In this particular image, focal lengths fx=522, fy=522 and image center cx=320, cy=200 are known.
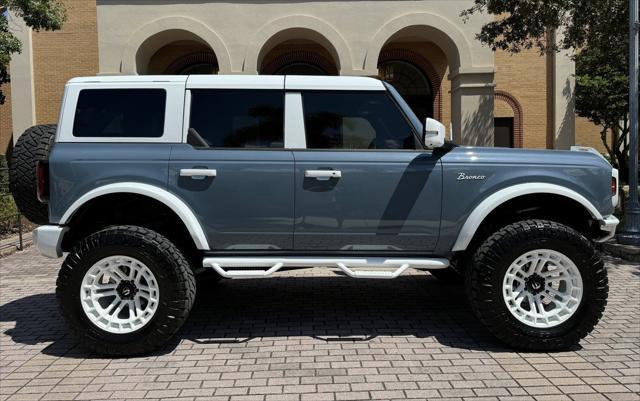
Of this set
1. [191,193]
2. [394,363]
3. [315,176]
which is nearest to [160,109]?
[191,193]

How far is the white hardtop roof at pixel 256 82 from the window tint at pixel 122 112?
12cm

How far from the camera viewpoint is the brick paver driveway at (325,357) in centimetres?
373

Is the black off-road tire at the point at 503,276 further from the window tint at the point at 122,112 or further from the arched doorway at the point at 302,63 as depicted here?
the arched doorway at the point at 302,63

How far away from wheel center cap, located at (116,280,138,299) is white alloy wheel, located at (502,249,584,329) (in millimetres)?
3145

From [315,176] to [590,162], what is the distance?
2.43 meters

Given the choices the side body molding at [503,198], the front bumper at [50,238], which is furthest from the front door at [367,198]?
the front bumper at [50,238]

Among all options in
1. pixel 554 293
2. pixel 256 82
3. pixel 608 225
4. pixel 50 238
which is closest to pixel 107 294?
pixel 50 238

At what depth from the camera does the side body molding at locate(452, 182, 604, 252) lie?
4441 millimetres

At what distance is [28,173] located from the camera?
468 cm

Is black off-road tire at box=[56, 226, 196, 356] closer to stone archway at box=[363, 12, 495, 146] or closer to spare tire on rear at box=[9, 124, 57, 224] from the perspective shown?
spare tire on rear at box=[9, 124, 57, 224]

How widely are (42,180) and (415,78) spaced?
54.3 ft

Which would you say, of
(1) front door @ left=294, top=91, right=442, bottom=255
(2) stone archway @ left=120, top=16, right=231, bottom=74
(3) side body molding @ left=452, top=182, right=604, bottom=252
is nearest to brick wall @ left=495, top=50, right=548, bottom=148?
(2) stone archway @ left=120, top=16, right=231, bottom=74

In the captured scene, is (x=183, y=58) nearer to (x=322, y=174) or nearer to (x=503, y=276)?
(x=322, y=174)

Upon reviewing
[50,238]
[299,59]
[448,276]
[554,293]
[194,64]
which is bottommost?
[448,276]
